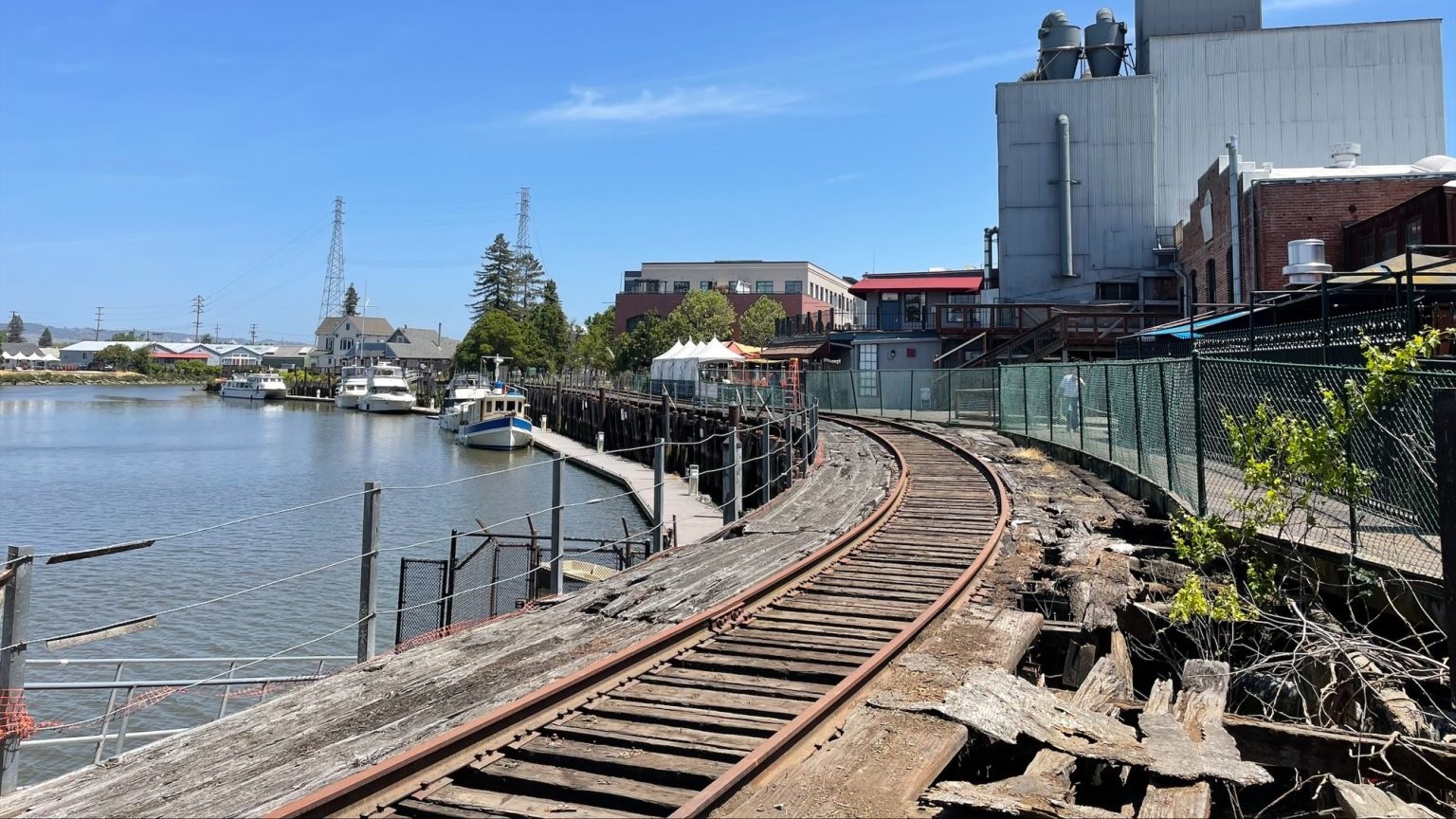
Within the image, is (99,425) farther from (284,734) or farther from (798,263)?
(284,734)

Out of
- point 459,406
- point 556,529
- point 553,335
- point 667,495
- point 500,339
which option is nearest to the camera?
point 556,529

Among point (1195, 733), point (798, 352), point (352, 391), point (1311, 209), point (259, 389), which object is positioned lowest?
point (1195, 733)

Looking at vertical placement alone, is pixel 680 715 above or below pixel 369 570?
below

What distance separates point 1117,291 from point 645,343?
44.6 metres

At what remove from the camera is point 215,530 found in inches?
957

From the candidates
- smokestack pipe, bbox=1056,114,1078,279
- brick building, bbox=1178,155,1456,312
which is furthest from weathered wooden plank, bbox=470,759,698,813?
smokestack pipe, bbox=1056,114,1078,279

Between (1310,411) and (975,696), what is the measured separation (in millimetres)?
5295

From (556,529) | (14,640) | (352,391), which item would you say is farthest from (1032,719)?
(352,391)

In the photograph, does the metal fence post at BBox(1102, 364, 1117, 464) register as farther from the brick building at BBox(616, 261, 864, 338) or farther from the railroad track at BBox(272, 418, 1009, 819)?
the brick building at BBox(616, 261, 864, 338)

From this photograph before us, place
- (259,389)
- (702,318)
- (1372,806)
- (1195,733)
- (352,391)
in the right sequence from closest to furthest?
1. (1372,806)
2. (1195,733)
3. (702,318)
4. (352,391)
5. (259,389)

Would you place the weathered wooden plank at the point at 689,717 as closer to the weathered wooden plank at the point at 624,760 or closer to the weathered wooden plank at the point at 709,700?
the weathered wooden plank at the point at 709,700

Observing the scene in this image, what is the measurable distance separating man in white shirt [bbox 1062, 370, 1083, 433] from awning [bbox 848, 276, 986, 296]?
32791 millimetres

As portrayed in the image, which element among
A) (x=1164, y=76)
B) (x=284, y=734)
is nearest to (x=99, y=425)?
(x=1164, y=76)

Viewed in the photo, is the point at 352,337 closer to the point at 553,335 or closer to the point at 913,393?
the point at 553,335
